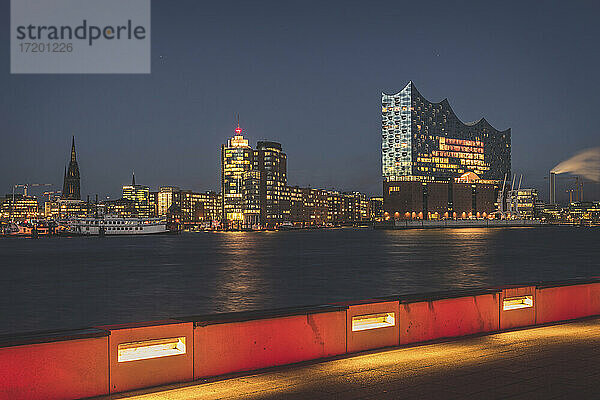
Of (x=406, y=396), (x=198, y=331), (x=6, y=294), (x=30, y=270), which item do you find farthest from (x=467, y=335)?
(x=30, y=270)

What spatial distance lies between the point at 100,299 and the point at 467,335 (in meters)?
30.9

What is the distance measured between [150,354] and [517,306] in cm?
777

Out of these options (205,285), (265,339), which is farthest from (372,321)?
(205,285)

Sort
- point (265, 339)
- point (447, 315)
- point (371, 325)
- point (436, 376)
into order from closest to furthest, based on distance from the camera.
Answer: point (436, 376)
point (265, 339)
point (371, 325)
point (447, 315)

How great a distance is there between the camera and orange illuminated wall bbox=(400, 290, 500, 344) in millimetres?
11352

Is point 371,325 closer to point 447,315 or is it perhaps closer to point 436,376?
point 447,315

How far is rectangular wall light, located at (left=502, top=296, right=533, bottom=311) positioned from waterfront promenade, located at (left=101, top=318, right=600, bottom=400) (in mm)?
1601

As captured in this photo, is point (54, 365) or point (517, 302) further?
point (517, 302)

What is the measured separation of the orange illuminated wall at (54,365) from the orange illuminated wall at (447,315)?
5264mm

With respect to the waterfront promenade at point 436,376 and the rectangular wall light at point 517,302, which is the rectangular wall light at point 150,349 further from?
the rectangular wall light at point 517,302

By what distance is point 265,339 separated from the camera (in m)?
9.65

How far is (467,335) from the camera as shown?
39.4 feet

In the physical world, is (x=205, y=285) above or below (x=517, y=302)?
below

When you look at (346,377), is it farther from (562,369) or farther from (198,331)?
(562,369)
